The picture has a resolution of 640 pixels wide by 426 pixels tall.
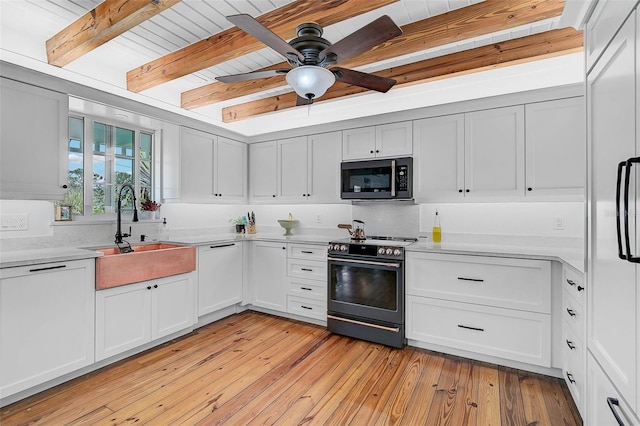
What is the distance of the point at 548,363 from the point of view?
7.84 ft

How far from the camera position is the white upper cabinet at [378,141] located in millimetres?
3277

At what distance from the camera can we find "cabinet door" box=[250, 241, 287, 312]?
3.66 meters

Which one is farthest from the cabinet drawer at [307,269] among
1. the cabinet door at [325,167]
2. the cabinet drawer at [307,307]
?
the cabinet door at [325,167]

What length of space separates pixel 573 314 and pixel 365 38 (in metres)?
2.14

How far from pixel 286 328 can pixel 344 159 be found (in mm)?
1989

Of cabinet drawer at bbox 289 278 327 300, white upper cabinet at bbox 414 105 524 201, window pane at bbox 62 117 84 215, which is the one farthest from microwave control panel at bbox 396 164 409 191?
window pane at bbox 62 117 84 215

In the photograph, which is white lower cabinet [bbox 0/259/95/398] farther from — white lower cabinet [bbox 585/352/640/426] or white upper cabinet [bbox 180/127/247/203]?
white lower cabinet [bbox 585/352/640/426]

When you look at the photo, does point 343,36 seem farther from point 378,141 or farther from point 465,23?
point 378,141

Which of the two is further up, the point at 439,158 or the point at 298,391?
the point at 439,158

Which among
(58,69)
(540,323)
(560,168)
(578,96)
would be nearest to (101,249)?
(58,69)

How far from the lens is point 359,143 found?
354 cm

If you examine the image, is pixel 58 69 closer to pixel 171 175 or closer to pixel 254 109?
pixel 171 175

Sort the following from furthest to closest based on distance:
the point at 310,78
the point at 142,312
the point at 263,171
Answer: the point at 263,171 < the point at 142,312 < the point at 310,78

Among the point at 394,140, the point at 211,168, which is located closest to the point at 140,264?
the point at 211,168
